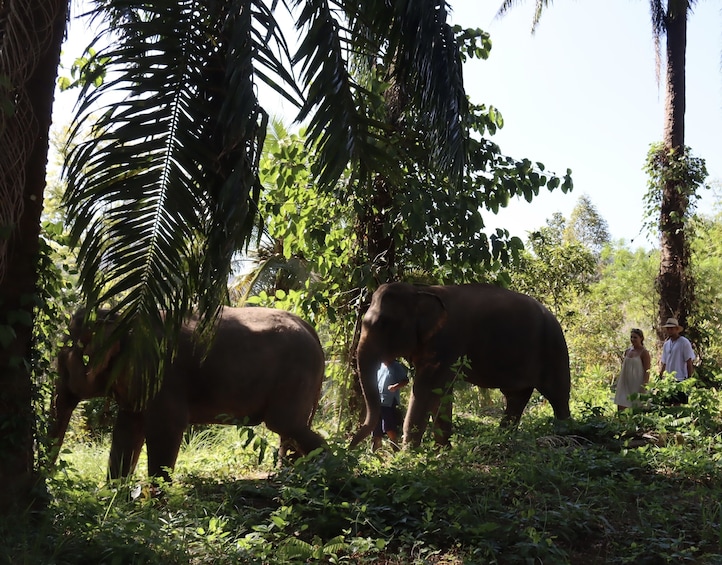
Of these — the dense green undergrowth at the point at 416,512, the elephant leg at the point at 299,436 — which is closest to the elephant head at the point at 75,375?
the dense green undergrowth at the point at 416,512

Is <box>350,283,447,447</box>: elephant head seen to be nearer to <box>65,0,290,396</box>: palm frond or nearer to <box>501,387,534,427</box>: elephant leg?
<box>501,387,534,427</box>: elephant leg

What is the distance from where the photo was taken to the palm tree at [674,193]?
45.4 ft

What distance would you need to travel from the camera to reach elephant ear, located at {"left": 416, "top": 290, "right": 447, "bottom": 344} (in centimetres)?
838

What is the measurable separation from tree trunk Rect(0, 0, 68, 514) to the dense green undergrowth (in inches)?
12.9

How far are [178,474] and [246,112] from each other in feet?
10.2

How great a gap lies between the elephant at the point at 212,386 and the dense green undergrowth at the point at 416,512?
57 cm

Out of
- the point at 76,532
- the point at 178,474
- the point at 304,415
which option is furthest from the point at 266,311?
the point at 76,532

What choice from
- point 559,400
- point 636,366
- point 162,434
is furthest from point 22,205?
point 636,366

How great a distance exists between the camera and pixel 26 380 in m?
4.94

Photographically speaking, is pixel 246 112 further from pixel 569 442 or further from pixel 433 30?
pixel 569 442

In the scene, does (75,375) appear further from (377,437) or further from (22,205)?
(377,437)

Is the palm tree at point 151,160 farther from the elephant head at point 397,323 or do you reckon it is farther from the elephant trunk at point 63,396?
the elephant head at point 397,323

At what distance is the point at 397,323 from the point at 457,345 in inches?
29.1

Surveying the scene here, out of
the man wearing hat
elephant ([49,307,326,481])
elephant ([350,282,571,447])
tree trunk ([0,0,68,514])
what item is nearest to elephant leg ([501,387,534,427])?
elephant ([350,282,571,447])
